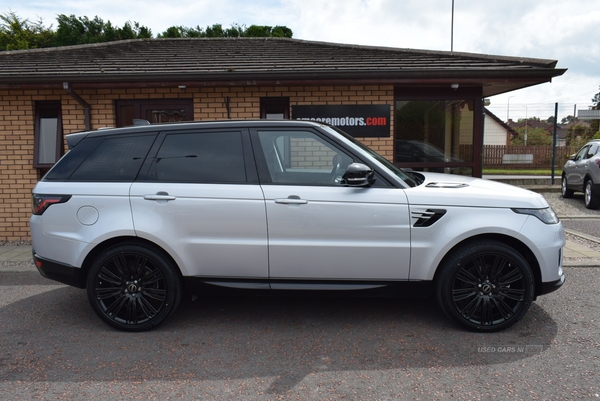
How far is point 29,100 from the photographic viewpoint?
8086 mm

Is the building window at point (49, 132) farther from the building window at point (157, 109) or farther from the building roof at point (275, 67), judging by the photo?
the building window at point (157, 109)

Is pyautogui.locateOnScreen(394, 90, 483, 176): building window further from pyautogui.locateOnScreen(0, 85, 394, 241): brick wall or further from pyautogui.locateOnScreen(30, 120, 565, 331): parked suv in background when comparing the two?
pyautogui.locateOnScreen(30, 120, 565, 331): parked suv in background

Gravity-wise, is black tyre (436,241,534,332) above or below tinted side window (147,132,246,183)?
below

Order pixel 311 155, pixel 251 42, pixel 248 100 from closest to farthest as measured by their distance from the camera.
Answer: pixel 311 155
pixel 248 100
pixel 251 42

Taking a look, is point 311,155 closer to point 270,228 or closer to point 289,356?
point 270,228

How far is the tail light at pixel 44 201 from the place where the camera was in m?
4.15

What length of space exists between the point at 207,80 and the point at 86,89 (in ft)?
6.99

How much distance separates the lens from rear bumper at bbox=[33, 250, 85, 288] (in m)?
4.18

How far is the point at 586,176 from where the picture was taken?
12.0m

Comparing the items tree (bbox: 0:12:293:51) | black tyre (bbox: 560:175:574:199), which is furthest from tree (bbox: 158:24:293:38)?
black tyre (bbox: 560:175:574:199)

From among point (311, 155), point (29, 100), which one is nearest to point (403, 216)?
point (311, 155)

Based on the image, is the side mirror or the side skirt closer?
the side mirror

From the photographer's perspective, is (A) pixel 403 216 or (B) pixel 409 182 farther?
(B) pixel 409 182

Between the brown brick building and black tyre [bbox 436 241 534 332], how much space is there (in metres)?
4.30
